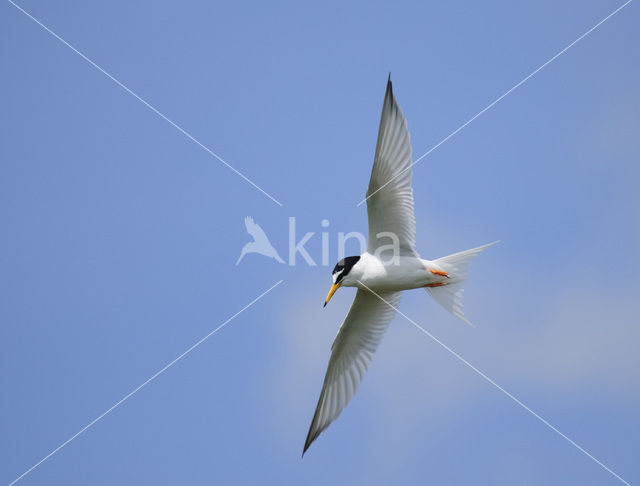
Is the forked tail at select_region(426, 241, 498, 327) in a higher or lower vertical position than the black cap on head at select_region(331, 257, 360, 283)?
higher

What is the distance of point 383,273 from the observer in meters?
8.19

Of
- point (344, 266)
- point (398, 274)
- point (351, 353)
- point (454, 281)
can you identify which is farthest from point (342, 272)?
point (351, 353)

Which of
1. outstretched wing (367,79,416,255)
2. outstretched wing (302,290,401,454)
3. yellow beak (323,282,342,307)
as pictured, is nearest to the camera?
outstretched wing (367,79,416,255)

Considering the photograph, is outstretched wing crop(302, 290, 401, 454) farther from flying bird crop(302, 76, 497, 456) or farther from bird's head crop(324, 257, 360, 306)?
bird's head crop(324, 257, 360, 306)

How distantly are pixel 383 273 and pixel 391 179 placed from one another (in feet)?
3.46

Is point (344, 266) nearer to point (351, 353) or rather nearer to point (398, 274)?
point (398, 274)

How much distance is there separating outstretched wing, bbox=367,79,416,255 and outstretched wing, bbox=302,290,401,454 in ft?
3.77

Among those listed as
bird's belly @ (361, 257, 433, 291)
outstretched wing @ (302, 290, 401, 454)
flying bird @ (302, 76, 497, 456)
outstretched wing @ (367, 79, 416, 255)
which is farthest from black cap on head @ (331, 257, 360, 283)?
outstretched wing @ (302, 290, 401, 454)

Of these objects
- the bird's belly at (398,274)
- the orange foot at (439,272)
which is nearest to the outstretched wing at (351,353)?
the bird's belly at (398,274)

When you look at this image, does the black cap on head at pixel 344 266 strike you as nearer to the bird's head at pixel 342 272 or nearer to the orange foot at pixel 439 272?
the bird's head at pixel 342 272

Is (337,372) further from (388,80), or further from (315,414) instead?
(388,80)

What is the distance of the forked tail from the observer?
8328mm

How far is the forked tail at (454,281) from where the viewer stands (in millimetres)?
8328

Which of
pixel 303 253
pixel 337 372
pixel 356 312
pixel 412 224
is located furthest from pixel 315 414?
pixel 412 224
